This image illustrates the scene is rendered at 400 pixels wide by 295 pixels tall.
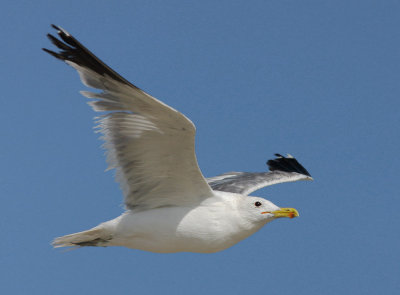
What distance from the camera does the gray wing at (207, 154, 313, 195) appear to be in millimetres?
11055

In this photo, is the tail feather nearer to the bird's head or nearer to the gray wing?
the bird's head

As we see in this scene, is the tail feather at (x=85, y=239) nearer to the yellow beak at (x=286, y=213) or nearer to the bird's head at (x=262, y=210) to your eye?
the bird's head at (x=262, y=210)

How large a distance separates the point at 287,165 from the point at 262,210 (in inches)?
189

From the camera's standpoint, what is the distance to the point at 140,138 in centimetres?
845

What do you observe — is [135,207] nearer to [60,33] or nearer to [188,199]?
[188,199]

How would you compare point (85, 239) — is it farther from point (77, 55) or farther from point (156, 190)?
point (77, 55)

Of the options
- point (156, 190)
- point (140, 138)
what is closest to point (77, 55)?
point (140, 138)

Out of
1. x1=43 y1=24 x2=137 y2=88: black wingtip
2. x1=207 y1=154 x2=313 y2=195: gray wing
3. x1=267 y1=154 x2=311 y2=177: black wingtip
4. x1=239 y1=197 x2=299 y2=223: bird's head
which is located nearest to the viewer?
x1=43 y1=24 x2=137 y2=88: black wingtip

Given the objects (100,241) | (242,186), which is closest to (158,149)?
(100,241)

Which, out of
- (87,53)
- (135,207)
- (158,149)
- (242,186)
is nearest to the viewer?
(87,53)

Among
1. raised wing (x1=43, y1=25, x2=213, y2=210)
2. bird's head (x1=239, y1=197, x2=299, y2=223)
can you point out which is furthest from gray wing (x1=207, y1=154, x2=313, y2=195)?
raised wing (x1=43, y1=25, x2=213, y2=210)

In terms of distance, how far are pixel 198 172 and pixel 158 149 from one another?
23.4 inches

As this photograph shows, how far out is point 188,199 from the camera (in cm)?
894

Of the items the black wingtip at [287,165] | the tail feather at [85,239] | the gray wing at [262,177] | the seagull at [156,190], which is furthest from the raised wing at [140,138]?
the black wingtip at [287,165]
